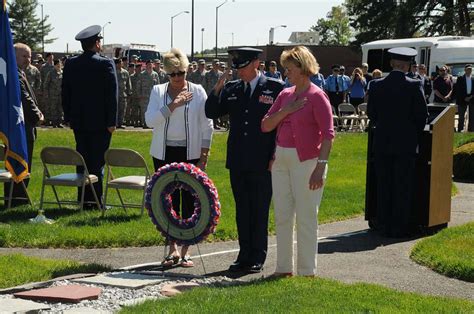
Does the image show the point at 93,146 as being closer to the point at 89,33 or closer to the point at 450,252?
the point at 89,33

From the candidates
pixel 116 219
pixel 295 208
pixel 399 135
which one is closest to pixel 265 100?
pixel 295 208

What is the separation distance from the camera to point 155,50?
1874 inches

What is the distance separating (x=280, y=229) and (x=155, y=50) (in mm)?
40324

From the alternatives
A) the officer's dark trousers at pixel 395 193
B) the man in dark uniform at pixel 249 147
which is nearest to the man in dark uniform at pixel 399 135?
the officer's dark trousers at pixel 395 193

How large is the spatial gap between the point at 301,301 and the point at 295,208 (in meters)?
1.34

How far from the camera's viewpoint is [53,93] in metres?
28.3

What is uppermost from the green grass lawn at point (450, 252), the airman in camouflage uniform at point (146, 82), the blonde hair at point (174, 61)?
the blonde hair at point (174, 61)

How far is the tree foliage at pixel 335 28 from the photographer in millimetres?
118875

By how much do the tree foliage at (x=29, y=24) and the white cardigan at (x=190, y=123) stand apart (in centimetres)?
10118

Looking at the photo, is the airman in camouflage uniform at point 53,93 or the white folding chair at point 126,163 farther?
the airman in camouflage uniform at point 53,93

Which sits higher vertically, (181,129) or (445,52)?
(445,52)

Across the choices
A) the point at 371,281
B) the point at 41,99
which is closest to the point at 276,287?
the point at 371,281

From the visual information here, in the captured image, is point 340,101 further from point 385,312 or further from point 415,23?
point 415,23

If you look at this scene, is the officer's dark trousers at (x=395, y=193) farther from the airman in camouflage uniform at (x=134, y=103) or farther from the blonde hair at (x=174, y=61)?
the airman in camouflage uniform at (x=134, y=103)
